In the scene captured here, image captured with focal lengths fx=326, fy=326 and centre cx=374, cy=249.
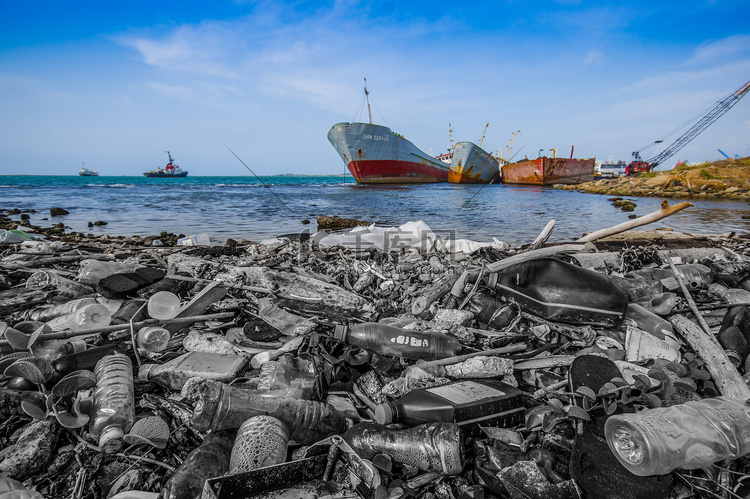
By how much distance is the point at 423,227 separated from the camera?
4480 mm

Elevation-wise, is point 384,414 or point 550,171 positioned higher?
point 550,171

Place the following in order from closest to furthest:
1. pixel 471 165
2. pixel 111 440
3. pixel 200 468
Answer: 1. pixel 200 468
2. pixel 111 440
3. pixel 471 165

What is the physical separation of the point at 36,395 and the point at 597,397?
224 centimetres

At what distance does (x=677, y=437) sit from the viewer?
1.08 m

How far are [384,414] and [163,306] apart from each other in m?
1.64

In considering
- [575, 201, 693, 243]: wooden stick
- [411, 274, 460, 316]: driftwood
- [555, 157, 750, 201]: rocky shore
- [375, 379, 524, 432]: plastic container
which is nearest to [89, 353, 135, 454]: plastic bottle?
[375, 379, 524, 432]: plastic container

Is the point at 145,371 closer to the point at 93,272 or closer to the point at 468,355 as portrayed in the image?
the point at 93,272

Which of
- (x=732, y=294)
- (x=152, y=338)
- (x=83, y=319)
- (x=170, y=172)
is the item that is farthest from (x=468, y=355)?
(x=170, y=172)

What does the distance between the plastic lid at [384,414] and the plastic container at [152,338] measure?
1325 millimetres

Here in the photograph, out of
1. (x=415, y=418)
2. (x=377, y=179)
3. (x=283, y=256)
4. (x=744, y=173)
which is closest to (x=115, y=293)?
(x=283, y=256)

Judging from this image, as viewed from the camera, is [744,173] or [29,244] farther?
[744,173]

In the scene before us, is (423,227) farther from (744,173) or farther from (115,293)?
(744,173)

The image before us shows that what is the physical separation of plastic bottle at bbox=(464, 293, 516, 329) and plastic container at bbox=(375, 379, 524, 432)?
0.79 metres

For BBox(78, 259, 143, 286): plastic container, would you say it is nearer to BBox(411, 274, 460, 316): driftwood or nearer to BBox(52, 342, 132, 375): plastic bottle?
BBox(52, 342, 132, 375): plastic bottle
